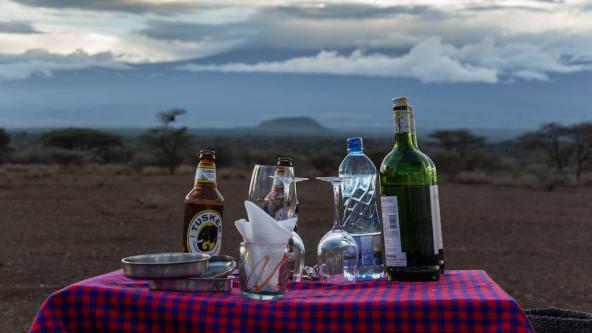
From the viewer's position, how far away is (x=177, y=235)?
1405 centimetres

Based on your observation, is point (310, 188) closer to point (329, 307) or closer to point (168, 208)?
point (168, 208)

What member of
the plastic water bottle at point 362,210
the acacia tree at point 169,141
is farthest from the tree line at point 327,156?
the plastic water bottle at point 362,210

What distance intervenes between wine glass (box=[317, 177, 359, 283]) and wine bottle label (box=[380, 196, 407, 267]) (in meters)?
0.12

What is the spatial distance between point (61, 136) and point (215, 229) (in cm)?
5686

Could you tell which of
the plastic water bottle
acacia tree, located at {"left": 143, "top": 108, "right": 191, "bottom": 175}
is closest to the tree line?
acacia tree, located at {"left": 143, "top": 108, "right": 191, "bottom": 175}

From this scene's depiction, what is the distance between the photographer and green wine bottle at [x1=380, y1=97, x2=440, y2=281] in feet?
8.23

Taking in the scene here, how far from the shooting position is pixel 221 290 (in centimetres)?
231

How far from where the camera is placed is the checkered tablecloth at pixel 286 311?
2.06 meters

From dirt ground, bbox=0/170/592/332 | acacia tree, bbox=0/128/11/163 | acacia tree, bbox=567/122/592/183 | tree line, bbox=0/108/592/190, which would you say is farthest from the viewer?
acacia tree, bbox=0/128/11/163

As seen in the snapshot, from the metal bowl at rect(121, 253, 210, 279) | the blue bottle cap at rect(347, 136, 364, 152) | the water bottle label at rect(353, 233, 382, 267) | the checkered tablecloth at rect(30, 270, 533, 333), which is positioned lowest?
the checkered tablecloth at rect(30, 270, 533, 333)

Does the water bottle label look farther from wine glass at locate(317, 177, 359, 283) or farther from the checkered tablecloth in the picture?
the checkered tablecloth

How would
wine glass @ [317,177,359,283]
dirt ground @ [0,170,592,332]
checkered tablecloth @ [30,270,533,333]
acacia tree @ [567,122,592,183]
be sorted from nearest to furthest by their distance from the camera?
checkered tablecloth @ [30,270,533,333] → wine glass @ [317,177,359,283] → dirt ground @ [0,170,592,332] → acacia tree @ [567,122,592,183]

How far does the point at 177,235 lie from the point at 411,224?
11912 millimetres

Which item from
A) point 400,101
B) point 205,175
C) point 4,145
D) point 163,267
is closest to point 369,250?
point 400,101
